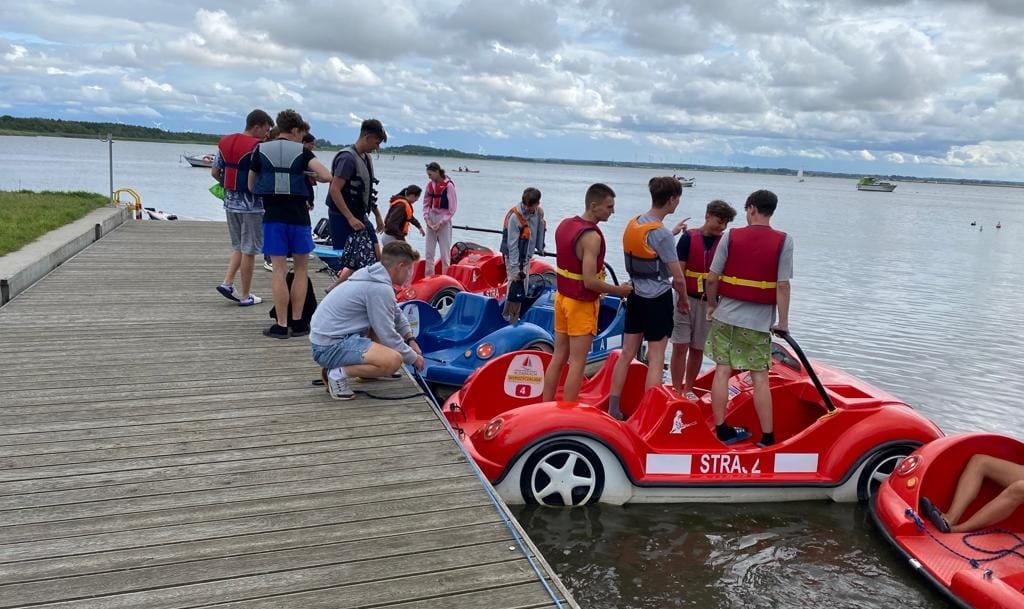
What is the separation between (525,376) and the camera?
229 inches

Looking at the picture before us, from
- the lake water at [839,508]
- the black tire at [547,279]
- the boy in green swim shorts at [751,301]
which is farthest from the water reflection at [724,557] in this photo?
the black tire at [547,279]

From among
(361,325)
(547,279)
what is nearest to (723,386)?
(361,325)

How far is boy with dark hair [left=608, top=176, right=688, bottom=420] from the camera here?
5309 millimetres

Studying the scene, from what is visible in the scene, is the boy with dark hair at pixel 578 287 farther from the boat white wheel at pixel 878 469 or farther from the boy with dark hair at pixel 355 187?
the boy with dark hair at pixel 355 187

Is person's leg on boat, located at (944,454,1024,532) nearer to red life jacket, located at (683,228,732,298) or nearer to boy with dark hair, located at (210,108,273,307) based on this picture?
red life jacket, located at (683,228,732,298)

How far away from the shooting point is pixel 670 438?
16.2ft

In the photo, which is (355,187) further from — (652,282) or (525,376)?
(652,282)

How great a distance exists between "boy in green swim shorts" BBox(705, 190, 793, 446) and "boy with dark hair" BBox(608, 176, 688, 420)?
320mm

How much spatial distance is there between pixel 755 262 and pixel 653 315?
2.54 feet

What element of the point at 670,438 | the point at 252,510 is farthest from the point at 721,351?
the point at 252,510

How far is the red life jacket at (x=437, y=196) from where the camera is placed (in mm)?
10883

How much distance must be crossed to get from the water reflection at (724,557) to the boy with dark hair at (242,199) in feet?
13.4

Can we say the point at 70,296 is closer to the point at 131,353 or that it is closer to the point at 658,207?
the point at 131,353

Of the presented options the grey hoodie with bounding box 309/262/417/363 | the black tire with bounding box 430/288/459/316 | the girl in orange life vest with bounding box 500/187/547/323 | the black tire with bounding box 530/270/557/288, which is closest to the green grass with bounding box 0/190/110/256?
the black tire with bounding box 430/288/459/316
